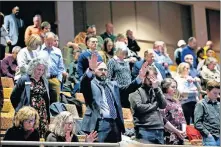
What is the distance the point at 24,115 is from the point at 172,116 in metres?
1.92

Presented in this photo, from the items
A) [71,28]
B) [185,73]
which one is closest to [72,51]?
[185,73]

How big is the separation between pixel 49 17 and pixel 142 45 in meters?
2.90

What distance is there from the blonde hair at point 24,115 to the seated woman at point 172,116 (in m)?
1.62

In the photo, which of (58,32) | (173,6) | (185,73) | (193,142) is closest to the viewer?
(193,142)

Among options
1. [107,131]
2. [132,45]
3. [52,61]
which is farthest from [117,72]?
[132,45]

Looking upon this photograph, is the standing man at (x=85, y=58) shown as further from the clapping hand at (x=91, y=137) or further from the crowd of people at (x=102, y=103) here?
the clapping hand at (x=91, y=137)

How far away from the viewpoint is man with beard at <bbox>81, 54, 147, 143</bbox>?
599 cm

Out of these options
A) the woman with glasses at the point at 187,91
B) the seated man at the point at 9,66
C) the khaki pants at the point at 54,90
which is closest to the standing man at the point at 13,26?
the seated man at the point at 9,66

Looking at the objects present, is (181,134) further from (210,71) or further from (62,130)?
(210,71)

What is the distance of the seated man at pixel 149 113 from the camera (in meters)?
6.12

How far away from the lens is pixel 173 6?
1580 centimetres

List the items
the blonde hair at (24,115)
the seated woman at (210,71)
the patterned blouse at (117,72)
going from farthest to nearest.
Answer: the seated woman at (210,71), the patterned blouse at (117,72), the blonde hair at (24,115)

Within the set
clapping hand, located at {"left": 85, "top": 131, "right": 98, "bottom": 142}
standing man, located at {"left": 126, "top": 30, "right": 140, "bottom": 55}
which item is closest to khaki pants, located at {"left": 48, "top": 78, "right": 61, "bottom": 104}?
clapping hand, located at {"left": 85, "top": 131, "right": 98, "bottom": 142}

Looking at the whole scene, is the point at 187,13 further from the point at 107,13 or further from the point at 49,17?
the point at 49,17
